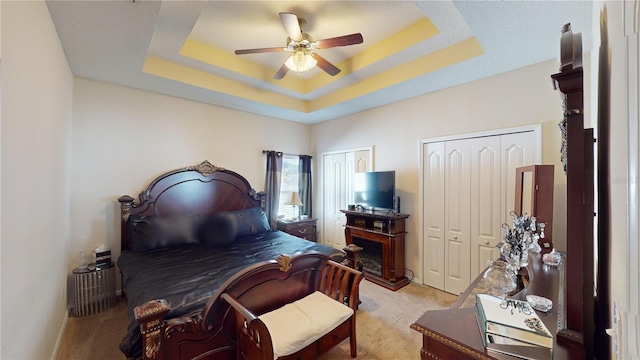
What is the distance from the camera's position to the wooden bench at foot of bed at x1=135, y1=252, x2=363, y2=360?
142 centimetres

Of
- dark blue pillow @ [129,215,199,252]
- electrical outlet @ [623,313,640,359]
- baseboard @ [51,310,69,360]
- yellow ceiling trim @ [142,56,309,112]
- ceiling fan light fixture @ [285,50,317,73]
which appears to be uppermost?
yellow ceiling trim @ [142,56,309,112]

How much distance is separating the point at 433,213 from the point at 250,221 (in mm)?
2577

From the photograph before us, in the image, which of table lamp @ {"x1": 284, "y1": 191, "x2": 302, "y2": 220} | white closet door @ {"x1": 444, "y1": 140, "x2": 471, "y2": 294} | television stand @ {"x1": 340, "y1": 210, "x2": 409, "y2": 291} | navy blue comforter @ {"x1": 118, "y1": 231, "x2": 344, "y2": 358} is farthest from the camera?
table lamp @ {"x1": 284, "y1": 191, "x2": 302, "y2": 220}

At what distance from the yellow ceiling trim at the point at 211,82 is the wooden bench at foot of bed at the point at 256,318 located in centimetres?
252

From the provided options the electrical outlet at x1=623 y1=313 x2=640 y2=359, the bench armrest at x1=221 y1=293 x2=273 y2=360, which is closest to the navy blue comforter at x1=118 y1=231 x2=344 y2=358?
the bench armrest at x1=221 y1=293 x2=273 y2=360

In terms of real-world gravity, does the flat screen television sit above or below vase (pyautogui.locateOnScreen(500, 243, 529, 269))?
above

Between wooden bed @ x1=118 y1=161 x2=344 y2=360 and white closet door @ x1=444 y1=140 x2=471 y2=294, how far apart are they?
1589mm

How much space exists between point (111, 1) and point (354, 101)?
2796 mm

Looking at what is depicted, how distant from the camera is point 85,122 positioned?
286 cm

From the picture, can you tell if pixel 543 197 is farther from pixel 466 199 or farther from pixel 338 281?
pixel 338 281

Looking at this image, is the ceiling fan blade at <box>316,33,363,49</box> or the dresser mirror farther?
the ceiling fan blade at <box>316,33,363,49</box>

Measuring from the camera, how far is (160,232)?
9.70 ft

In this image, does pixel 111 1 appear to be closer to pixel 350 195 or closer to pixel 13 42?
pixel 13 42

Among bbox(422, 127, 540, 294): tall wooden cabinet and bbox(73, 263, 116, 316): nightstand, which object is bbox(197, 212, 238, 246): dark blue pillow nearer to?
bbox(73, 263, 116, 316): nightstand
